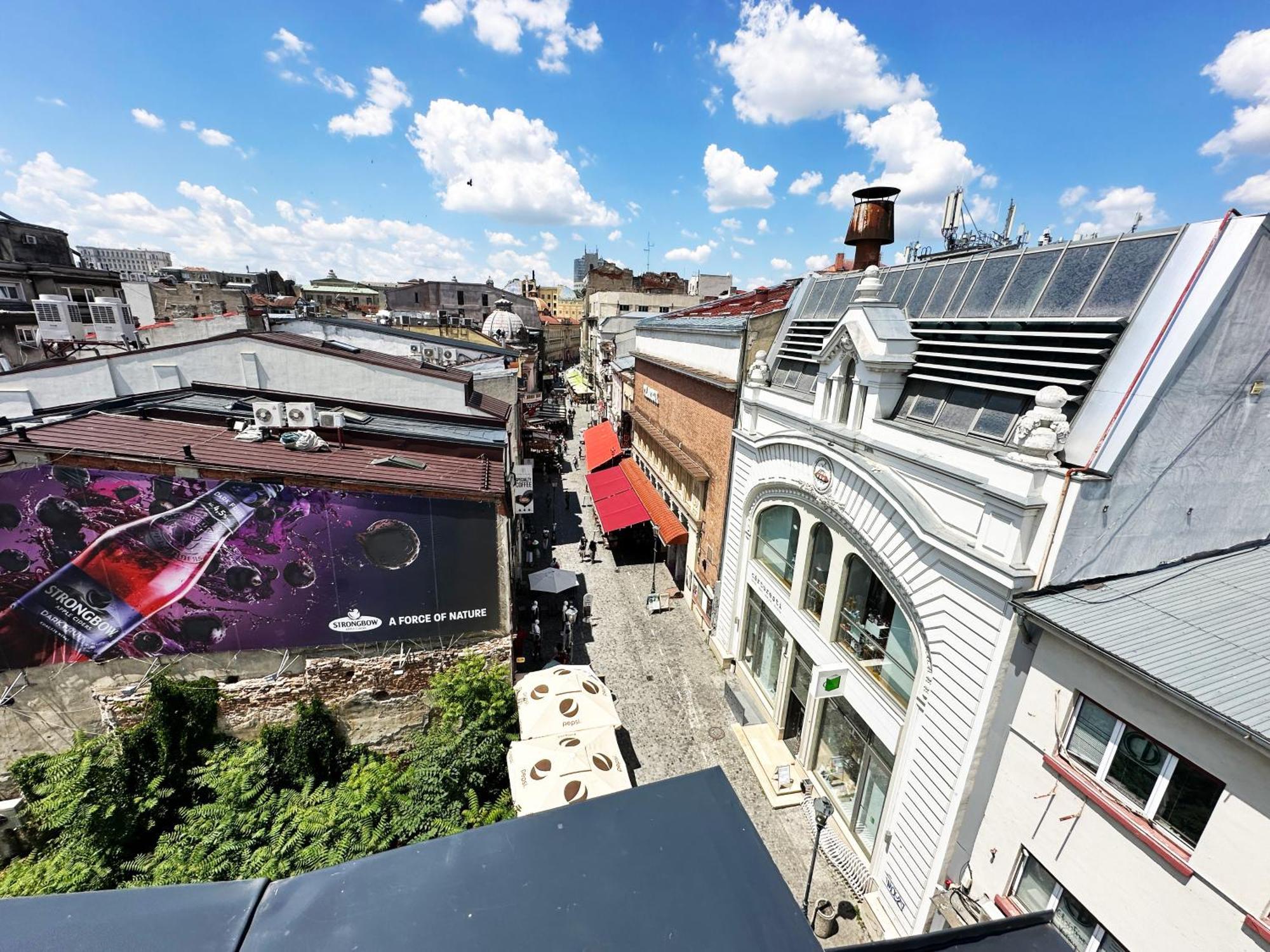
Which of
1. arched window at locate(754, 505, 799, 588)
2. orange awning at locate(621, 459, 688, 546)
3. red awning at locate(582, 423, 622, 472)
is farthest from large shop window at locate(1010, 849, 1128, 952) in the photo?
red awning at locate(582, 423, 622, 472)

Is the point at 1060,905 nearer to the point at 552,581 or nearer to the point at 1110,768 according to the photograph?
the point at 1110,768

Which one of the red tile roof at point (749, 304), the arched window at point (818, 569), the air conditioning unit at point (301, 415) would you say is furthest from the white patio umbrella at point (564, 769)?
the red tile roof at point (749, 304)

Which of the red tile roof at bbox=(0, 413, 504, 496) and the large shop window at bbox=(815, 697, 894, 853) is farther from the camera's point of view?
the red tile roof at bbox=(0, 413, 504, 496)

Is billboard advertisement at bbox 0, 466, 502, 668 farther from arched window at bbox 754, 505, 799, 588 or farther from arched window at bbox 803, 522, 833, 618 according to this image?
arched window at bbox 803, 522, 833, 618

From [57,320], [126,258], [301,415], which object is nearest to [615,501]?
[301,415]

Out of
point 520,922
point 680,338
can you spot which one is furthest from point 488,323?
point 520,922

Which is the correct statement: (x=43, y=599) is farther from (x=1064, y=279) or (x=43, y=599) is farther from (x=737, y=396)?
(x=1064, y=279)
